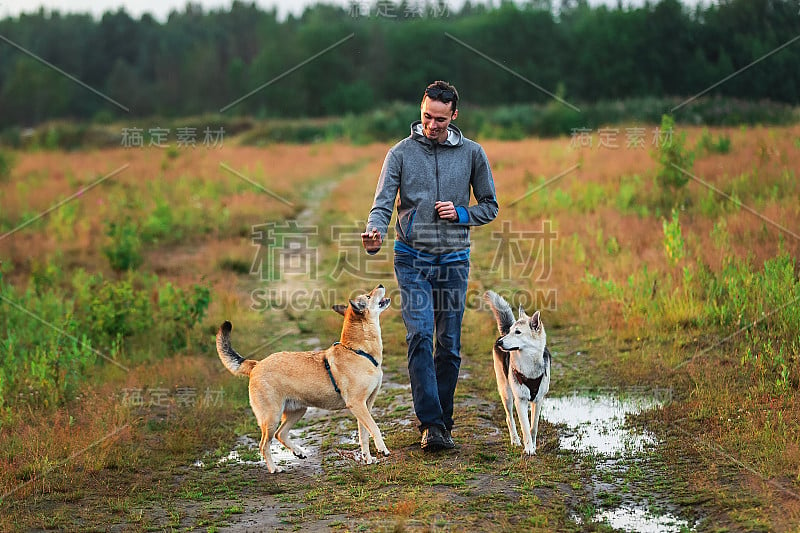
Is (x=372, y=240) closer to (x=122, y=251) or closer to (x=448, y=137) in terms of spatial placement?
(x=448, y=137)

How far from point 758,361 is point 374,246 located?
4.09m

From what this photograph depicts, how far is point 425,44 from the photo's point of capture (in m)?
67.3

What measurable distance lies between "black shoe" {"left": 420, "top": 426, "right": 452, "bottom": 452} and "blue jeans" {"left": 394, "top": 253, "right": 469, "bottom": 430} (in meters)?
0.04

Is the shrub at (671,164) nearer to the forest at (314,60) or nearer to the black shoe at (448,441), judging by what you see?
the black shoe at (448,441)

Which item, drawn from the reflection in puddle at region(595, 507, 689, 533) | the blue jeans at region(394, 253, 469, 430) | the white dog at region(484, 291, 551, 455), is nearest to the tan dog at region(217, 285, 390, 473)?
the blue jeans at region(394, 253, 469, 430)

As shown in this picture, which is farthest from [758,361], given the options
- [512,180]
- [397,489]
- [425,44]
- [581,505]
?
[425,44]

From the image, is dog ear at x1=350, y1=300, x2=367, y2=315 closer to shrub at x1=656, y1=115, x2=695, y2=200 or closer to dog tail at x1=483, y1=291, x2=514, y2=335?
dog tail at x1=483, y1=291, x2=514, y2=335

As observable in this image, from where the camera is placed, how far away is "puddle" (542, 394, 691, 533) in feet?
17.2

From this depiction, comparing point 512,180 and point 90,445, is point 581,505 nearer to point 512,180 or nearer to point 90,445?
point 90,445

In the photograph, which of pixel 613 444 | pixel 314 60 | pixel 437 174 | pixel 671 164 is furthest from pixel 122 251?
pixel 314 60

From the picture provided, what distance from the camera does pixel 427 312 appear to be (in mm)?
6480

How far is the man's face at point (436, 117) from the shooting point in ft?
20.4

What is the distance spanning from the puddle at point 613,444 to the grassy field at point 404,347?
103 millimetres

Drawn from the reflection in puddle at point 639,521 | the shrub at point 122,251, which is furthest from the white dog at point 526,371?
the shrub at point 122,251
